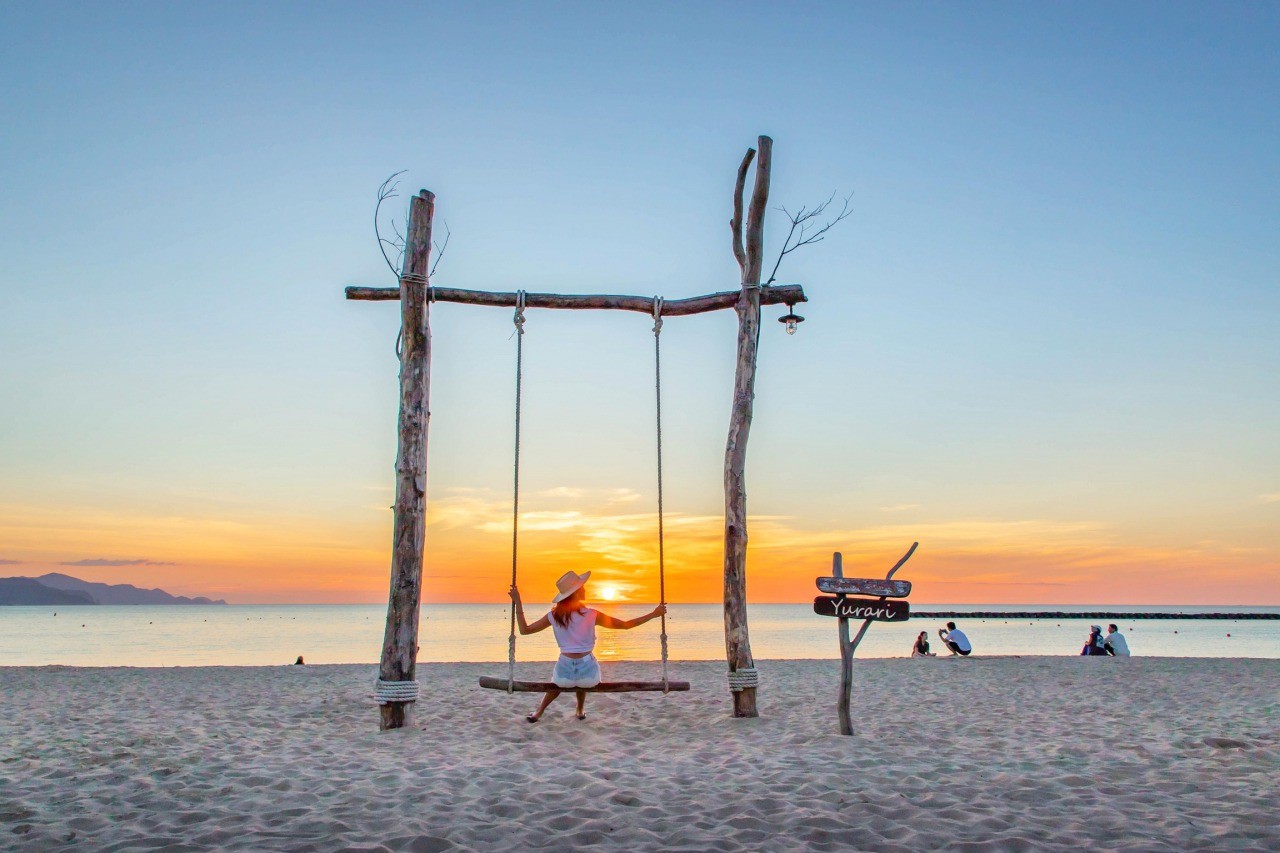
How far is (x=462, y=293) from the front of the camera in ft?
25.0

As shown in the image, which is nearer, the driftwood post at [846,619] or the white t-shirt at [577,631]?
the driftwood post at [846,619]

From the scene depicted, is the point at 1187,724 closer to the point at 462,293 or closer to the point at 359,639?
the point at 462,293

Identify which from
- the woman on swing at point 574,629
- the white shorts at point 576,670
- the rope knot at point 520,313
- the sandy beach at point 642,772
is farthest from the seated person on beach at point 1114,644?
the rope knot at point 520,313

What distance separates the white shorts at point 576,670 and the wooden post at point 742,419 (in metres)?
1.25

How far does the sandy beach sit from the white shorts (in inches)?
17.2

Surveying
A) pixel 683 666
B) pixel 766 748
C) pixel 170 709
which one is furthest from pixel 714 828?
pixel 683 666

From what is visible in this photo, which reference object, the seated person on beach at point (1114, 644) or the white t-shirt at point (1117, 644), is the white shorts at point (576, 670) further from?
the white t-shirt at point (1117, 644)

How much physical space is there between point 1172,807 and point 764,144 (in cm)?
606

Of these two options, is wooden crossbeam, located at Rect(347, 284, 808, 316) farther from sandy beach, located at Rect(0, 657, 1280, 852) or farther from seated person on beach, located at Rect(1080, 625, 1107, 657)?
seated person on beach, located at Rect(1080, 625, 1107, 657)

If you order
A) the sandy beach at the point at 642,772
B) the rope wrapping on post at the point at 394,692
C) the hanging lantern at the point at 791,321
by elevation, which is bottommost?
the sandy beach at the point at 642,772

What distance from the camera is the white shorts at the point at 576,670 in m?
7.36

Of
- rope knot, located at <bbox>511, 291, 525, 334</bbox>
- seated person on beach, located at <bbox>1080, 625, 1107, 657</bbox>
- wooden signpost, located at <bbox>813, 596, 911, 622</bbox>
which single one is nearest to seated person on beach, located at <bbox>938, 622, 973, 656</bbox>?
seated person on beach, located at <bbox>1080, 625, 1107, 657</bbox>

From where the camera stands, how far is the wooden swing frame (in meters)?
7.02

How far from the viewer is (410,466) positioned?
7.19m
